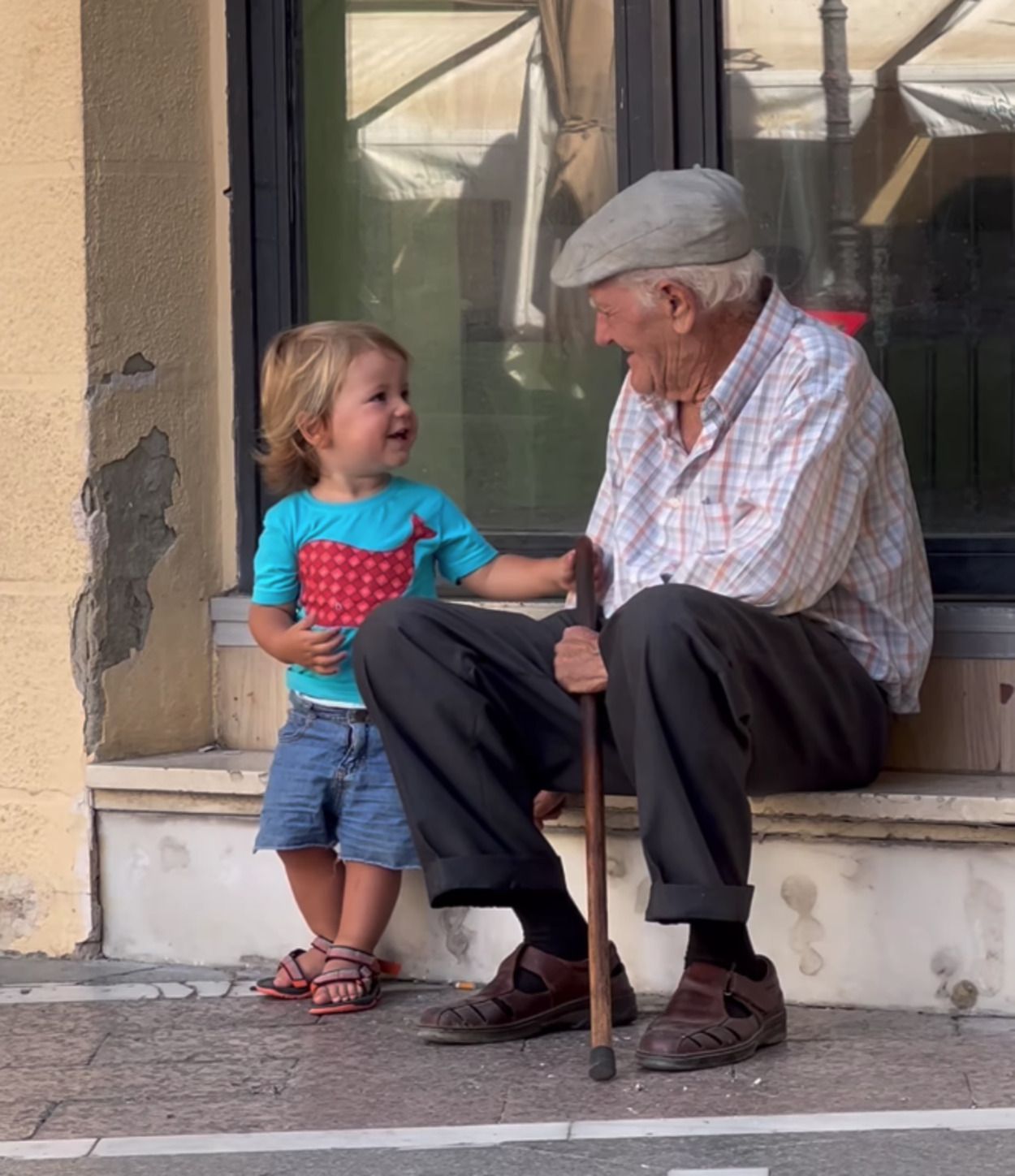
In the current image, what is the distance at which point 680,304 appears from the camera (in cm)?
341

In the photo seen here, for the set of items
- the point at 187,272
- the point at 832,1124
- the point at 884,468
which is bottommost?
the point at 832,1124

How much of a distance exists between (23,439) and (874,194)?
163cm

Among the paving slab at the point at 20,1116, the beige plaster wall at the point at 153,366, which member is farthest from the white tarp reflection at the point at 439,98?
the paving slab at the point at 20,1116

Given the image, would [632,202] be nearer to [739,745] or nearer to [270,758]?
[739,745]

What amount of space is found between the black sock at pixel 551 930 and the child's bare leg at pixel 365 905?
295 millimetres

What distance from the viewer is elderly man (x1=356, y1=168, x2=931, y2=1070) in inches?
123

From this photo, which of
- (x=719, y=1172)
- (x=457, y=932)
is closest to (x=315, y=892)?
(x=457, y=932)

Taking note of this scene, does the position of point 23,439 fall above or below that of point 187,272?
below

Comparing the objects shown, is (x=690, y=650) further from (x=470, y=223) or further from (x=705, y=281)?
(x=470, y=223)

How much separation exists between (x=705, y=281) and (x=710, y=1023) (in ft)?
3.78

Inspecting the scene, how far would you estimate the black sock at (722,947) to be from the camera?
3.24 m

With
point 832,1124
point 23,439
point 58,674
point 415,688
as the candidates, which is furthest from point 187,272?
point 832,1124

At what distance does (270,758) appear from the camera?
400cm

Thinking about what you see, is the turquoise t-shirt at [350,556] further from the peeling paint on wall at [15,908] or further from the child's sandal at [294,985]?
the peeling paint on wall at [15,908]
